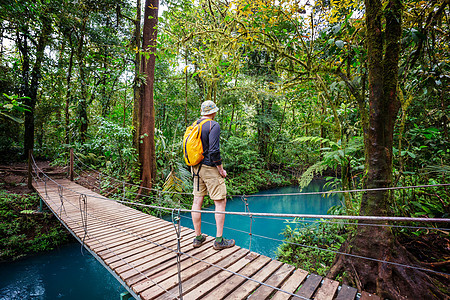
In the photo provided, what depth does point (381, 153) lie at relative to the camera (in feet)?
6.73

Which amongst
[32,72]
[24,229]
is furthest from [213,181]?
[32,72]

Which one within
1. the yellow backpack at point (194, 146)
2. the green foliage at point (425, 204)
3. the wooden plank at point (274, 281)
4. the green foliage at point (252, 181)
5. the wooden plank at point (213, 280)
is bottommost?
the green foliage at point (252, 181)

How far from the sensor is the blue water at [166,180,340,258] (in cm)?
571

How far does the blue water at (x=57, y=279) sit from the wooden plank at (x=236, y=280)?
10.8 ft

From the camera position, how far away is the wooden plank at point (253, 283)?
1.58m

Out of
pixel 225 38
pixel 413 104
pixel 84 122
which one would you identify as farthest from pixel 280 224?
pixel 84 122

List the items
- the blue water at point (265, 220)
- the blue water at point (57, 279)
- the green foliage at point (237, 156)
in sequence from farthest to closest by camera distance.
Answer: the green foliage at point (237, 156), the blue water at point (265, 220), the blue water at point (57, 279)

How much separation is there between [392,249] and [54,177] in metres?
8.62

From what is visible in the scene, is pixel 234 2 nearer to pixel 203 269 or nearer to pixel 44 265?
pixel 203 269

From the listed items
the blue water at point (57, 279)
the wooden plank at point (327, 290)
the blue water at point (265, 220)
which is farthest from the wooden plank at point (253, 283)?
the blue water at point (57, 279)

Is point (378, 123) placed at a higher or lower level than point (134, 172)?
higher

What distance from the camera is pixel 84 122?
22.8ft

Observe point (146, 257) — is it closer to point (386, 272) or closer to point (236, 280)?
point (236, 280)

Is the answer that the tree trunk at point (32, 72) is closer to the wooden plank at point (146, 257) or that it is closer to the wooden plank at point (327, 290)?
the wooden plank at point (146, 257)
